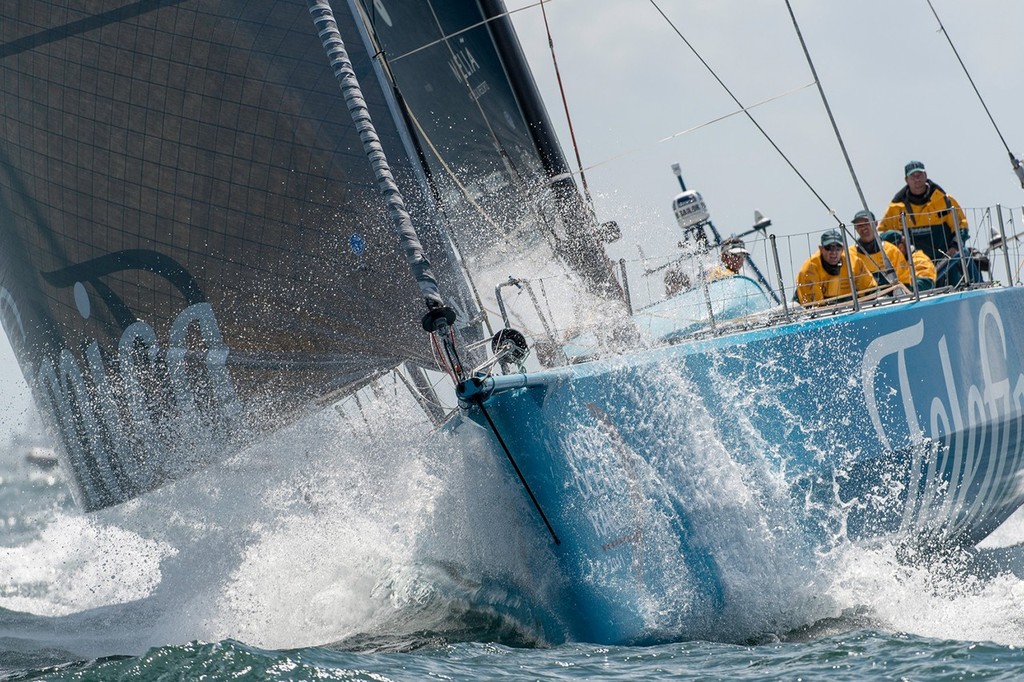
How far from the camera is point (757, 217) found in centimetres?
711

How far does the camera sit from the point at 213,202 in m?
5.12

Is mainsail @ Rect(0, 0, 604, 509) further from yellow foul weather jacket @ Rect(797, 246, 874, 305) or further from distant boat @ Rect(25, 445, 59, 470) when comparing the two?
yellow foul weather jacket @ Rect(797, 246, 874, 305)

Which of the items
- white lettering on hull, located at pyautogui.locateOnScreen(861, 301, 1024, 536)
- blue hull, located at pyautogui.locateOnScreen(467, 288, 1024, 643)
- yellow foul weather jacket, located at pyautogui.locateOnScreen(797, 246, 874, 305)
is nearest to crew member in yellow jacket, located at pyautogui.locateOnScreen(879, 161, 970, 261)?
yellow foul weather jacket, located at pyautogui.locateOnScreen(797, 246, 874, 305)

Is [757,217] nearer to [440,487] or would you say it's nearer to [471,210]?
[471,210]

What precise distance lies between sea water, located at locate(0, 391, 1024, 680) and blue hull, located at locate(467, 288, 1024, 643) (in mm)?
118

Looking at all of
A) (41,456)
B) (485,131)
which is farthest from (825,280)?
(41,456)

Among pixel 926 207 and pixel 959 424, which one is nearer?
pixel 959 424

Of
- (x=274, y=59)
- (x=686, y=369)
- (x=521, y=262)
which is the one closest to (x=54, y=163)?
(x=274, y=59)

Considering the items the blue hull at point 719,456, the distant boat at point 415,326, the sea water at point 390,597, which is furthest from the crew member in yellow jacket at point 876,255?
the sea water at point 390,597

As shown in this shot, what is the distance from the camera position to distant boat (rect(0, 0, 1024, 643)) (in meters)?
4.33

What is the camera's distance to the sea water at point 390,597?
12.3 feet

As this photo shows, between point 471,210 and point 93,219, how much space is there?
1559 mm

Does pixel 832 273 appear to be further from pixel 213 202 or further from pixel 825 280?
pixel 213 202

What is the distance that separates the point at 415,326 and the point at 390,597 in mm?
1024
